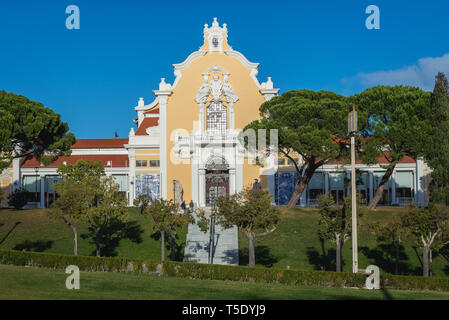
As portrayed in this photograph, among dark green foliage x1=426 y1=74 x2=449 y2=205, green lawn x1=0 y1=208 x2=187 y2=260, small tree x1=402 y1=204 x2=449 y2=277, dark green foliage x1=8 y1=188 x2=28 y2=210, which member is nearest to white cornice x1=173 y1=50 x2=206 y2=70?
green lawn x1=0 y1=208 x2=187 y2=260

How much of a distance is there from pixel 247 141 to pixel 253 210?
51.4 feet

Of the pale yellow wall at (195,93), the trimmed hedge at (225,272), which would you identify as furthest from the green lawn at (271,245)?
the pale yellow wall at (195,93)

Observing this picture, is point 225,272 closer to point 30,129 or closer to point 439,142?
point 439,142

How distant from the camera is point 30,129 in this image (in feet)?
129

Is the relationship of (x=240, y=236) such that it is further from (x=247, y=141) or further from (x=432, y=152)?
(x=432, y=152)

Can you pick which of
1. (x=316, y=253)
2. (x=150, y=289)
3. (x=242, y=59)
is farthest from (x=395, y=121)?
(x=150, y=289)

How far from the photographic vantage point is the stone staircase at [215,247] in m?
30.0

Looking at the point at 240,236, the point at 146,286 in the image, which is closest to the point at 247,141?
the point at 240,236

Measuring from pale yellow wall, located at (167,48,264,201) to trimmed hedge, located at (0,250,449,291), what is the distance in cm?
2388

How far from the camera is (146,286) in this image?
18.3 meters

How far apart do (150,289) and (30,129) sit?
26.1 metres

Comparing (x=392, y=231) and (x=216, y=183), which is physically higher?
(x=216, y=183)

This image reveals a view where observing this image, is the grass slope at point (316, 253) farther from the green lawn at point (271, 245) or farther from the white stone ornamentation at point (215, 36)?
the white stone ornamentation at point (215, 36)

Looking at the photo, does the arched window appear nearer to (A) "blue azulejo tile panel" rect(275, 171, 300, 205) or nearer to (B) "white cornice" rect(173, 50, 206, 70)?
(B) "white cornice" rect(173, 50, 206, 70)
